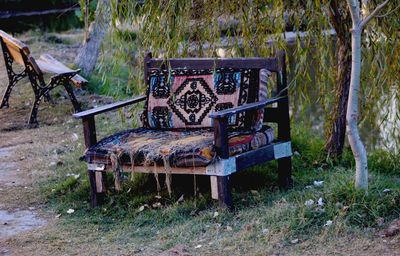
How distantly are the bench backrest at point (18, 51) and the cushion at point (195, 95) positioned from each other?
2695 millimetres

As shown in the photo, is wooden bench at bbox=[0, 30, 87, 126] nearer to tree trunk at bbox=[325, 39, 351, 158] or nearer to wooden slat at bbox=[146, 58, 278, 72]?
wooden slat at bbox=[146, 58, 278, 72]

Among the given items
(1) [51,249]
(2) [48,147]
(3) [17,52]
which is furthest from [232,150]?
(3) [17,52]

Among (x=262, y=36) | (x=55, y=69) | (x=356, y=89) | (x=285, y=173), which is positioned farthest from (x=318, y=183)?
(x=55, y=69)

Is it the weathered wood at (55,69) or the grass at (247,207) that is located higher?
the weathered wood at (55,69)

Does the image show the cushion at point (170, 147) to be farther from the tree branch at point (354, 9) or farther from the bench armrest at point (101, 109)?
the tree branch at point (354, 9)

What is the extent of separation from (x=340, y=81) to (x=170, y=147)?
179 cm

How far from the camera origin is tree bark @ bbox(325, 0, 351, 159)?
20.1 feet

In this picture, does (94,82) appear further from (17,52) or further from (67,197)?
(67,197)

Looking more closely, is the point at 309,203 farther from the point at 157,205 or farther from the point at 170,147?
the point at 157,205

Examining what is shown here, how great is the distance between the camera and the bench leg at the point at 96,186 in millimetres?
5590

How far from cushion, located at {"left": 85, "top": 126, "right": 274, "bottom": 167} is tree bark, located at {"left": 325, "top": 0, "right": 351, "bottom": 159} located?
3.08ft

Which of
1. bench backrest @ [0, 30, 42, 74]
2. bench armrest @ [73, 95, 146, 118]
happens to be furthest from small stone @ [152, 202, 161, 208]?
bench backrest @ [0, 30, 42, 74]

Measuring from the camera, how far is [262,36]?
20.3 feet

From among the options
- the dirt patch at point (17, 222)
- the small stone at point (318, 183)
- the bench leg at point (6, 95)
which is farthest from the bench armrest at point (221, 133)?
the bench leg at point (6, 95)
